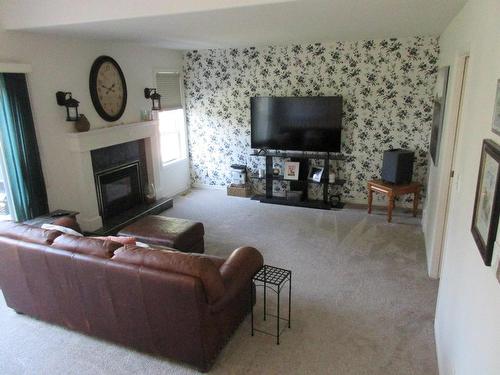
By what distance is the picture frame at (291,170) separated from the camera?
5.75 metres

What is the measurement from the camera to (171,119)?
630 cm

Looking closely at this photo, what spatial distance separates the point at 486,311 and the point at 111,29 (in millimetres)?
3777

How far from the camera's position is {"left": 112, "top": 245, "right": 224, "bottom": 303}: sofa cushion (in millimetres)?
2148

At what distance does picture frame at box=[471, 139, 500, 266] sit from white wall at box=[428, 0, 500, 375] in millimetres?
73

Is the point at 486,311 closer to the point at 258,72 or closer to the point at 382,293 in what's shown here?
the point at 382,293

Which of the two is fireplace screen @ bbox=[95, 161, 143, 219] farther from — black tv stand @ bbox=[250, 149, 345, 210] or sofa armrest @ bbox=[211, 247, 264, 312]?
sofa armrest @ bbox=[211, 247, 264, 312]

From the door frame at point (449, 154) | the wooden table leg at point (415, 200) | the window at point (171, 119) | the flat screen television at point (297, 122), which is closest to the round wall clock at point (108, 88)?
the window at point (171, 119)

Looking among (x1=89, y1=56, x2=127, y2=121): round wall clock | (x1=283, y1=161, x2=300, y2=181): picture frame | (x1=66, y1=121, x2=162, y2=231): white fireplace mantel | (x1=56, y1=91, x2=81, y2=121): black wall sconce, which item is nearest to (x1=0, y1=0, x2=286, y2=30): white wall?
(x1=56, y1=91, x2=81, y2=121): black wall sconce

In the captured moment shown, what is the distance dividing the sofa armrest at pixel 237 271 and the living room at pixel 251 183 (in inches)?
0.5

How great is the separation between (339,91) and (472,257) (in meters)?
4.02

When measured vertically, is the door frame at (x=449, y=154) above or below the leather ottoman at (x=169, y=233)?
above

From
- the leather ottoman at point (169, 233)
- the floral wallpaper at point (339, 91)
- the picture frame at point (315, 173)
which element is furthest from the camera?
the picture frame at point (315, 173)

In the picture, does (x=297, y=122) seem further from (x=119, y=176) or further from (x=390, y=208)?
(x=119, y=176)

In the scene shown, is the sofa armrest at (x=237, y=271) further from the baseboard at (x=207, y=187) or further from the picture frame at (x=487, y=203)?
the baseboard at (x=207, y=187)
